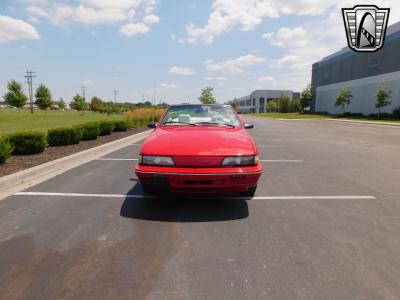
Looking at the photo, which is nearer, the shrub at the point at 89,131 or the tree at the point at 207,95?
the shrub at the point at 89,131

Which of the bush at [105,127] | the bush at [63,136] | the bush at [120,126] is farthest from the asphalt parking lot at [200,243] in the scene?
the bush at [120,126]

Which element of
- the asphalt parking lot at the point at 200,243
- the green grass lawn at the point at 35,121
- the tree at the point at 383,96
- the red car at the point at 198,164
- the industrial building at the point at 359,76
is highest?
the industrial building at the point at 359,76

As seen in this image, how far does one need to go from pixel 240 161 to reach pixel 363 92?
201ft

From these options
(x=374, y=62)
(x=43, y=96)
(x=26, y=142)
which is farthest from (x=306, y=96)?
(x=26, y=142)

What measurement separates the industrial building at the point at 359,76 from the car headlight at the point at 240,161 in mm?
52159

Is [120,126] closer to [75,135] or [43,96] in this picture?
[75,135]

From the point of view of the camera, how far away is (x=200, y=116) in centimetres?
577

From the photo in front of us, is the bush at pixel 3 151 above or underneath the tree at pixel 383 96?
underneath

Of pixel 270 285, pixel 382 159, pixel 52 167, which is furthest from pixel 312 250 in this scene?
pixel 382 159

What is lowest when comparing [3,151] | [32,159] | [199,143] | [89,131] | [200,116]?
[32,159]

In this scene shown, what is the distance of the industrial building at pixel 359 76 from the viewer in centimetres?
4819

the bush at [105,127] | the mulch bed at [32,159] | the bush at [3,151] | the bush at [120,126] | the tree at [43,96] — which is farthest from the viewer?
the tree at [43,96]

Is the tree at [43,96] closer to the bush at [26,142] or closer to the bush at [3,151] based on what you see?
the bush at [26,142]

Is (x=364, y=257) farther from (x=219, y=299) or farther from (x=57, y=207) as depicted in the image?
(x=57, y=207)
